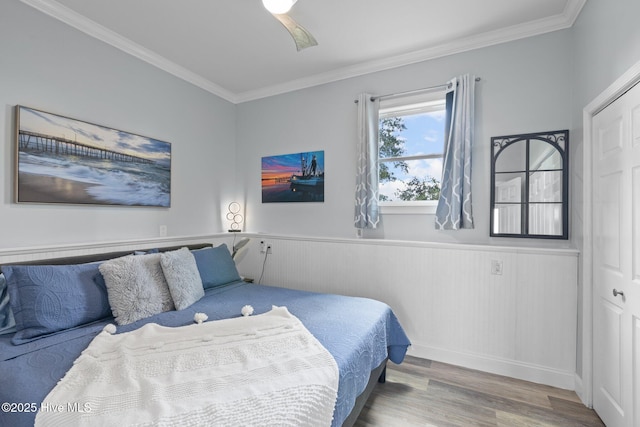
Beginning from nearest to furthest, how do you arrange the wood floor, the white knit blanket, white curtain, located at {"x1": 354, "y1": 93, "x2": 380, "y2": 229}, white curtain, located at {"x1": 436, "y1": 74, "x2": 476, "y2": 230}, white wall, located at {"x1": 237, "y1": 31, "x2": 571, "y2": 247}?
the white knit blanket, the wood floor, white wall, located at {"x1": 237, "y1": 31, "x2": 571, "y2": 247}, white curtain, located at {"x1": 436, "y1": 74, "x2": 476, "y2": 230}, white curtain, located at {"x1": 354, "y1": 93, "x2": 380, "y2": 229}

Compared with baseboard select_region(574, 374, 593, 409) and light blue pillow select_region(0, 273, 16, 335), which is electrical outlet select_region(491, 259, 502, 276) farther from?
light blue pillow select_region(0, 273, 16, 335)

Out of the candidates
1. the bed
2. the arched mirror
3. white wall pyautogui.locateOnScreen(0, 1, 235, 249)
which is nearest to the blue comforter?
the bed

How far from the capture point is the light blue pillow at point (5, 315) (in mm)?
1708

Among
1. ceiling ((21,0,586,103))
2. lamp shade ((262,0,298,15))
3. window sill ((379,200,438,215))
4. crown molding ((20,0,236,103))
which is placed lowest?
window sill ((379,200,438,215))

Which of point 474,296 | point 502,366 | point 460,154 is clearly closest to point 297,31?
point 460,154

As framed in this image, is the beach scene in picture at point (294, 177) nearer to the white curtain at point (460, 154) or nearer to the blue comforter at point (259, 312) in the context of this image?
the blue comforter at point (259, 312)

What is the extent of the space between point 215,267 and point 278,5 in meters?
2.16

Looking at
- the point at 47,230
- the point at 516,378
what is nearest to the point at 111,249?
the point at 47,230

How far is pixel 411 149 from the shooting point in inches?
114

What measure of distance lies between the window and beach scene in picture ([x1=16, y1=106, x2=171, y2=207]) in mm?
2245

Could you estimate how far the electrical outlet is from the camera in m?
2.37

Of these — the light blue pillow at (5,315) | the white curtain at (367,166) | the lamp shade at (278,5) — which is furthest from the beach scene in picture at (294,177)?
the light blue pillow at (5,315)

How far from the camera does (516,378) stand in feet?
7.62

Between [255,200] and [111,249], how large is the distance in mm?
1660
